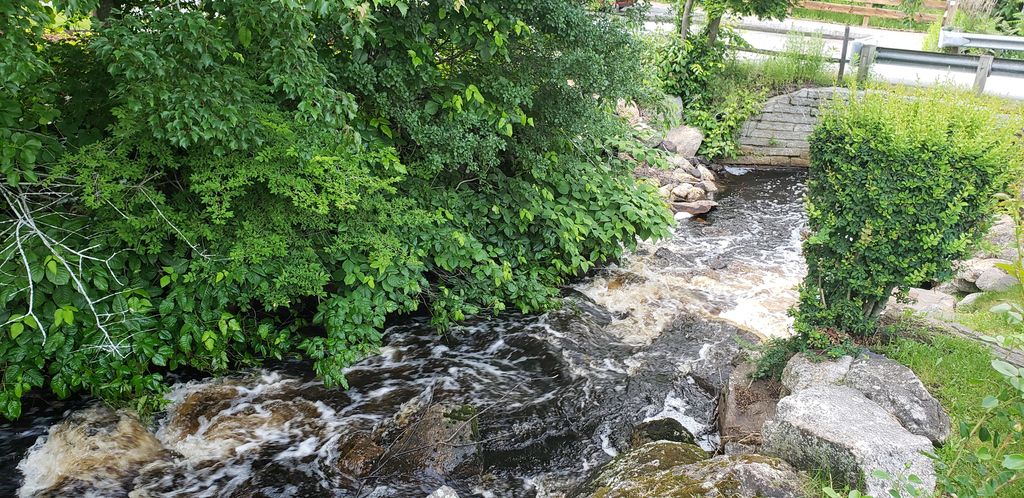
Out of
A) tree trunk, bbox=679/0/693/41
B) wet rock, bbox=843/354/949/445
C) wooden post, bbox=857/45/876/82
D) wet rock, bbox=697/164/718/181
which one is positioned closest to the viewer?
wet rock, bbox=843/354/949/445

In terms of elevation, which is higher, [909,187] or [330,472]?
[909,187]

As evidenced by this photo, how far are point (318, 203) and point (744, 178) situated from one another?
9593mm

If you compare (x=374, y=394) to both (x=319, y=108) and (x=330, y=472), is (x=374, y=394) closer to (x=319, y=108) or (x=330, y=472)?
(x=330, y=472)

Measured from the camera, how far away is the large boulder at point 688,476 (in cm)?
363

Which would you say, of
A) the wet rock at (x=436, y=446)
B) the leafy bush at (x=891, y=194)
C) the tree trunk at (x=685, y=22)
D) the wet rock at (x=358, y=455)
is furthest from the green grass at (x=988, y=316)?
the tree trunk at (x=685, y=22)

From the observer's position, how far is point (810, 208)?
488cm

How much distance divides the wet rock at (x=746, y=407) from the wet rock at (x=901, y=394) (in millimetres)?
628

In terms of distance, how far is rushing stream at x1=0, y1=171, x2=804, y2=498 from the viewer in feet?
15.6

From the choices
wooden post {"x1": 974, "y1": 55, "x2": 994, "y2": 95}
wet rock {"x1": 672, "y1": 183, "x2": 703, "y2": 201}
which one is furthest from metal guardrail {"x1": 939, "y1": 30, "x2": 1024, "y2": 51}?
wet rock {"x1": 672, "y1": 183, "x2": 703, "y2": 201}

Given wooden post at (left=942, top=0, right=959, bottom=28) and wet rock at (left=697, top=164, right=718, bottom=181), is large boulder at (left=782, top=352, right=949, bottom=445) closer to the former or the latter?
wet rock at (left=697, top=164, right=718, bottom=181)

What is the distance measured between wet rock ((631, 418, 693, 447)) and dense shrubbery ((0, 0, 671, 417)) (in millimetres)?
2192

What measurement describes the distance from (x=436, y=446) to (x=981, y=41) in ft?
44.0

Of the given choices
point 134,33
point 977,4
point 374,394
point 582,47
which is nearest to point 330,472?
point 374,394

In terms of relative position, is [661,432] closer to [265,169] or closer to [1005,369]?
[1005,369]
